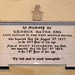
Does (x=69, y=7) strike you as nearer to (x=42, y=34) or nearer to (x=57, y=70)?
(x=42, y=34)

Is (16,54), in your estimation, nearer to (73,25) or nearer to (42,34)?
(42,34)

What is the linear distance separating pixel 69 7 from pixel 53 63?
0.51m

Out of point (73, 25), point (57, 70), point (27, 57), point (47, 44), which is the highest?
point (73, 25)

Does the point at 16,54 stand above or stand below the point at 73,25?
below

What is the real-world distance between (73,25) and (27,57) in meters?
0.49

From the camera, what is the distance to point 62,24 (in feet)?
4.42

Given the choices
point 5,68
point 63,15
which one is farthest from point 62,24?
point 5,68

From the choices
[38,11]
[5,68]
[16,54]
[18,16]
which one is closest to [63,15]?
[38,11]

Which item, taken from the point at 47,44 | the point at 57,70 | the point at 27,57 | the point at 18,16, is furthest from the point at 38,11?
the point at 57,70

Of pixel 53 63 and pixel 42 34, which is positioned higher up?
pixel 42 34

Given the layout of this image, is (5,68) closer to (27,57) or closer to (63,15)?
(27,57)

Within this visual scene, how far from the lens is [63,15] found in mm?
1379

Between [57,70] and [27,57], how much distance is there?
0.29 m

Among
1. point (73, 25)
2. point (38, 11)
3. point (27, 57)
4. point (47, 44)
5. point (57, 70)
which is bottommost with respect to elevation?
point (57, 70)
